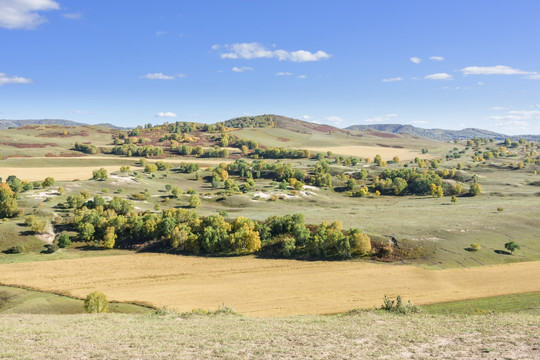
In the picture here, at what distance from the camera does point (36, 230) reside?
85.3 metres

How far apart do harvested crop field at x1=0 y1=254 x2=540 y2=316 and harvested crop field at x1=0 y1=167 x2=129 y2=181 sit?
316 feet

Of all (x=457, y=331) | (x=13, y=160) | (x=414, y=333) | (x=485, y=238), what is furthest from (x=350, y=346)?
(x=13, y=160)

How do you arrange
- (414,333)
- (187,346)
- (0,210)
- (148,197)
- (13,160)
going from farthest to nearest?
(13,160) < (148,197) < (0,210) < (414,333) < (187,346)

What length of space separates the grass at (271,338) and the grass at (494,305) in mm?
Answer: 13869

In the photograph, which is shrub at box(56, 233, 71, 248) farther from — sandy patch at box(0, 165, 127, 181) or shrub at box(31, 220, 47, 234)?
Result: sandy patch at box(0, 165, 127, 181)

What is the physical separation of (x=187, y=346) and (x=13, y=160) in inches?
8247

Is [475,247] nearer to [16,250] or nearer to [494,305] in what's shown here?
[494,305]

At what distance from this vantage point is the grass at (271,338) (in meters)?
26.5

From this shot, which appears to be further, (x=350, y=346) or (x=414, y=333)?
(x=414, y=333)

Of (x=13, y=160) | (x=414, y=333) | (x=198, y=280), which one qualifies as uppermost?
(x=13, y=160)

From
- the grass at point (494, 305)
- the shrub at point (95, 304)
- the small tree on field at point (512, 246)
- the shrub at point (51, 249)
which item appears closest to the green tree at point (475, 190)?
the small tree on field at point (512, 246)

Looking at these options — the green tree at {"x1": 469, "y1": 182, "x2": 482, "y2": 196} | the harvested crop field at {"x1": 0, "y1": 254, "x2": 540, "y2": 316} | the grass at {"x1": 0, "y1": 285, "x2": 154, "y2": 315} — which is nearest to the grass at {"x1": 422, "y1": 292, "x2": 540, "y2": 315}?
the harvested crop field at {"x1": 0, "y1": 254, "x2": 540, "y2": 316}

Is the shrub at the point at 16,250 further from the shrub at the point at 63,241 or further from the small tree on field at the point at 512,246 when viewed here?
the small tree on field at the point at 512,246

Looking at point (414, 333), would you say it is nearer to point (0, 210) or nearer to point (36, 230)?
point (36, 230)
